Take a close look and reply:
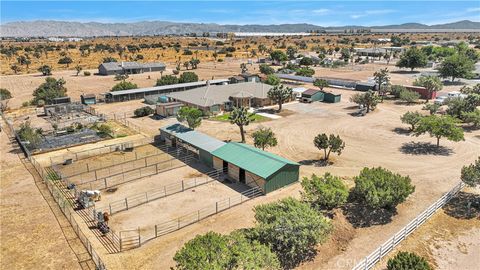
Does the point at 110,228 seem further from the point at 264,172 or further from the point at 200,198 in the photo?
the point at 264,172

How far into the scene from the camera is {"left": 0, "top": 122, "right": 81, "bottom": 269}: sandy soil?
23.6 m

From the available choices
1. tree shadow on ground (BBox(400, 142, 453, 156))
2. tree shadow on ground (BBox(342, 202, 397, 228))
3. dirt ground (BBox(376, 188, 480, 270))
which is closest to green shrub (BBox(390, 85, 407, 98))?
tree shadow on ground (BBox(400, 142, 453, 156))

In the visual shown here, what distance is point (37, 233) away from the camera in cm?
2684

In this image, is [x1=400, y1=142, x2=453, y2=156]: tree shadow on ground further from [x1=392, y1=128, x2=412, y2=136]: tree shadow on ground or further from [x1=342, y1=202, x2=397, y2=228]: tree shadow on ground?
[x1=342, y1=202, x2=397, y2=228]: tree shadow on ground

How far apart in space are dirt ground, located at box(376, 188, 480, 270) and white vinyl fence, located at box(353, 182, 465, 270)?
298 mm

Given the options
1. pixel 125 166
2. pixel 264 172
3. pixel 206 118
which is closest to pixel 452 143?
pixel 264 172

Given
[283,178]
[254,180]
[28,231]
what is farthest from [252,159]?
[28,231]

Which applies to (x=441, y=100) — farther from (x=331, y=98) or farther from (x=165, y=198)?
(x=165, y=198)

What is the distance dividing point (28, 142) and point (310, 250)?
130 ft

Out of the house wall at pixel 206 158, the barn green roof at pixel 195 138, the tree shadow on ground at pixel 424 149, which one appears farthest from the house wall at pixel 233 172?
the tree shadow on ground at pixel 424 149

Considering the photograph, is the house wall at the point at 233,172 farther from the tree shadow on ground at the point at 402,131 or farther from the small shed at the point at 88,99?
the small shed at the point at 88,99

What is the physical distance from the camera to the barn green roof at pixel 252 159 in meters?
33.2

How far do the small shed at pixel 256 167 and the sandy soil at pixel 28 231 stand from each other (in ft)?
52.9

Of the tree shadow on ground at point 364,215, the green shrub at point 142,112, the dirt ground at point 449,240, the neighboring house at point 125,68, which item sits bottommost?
the dirt ground at point 449,240
